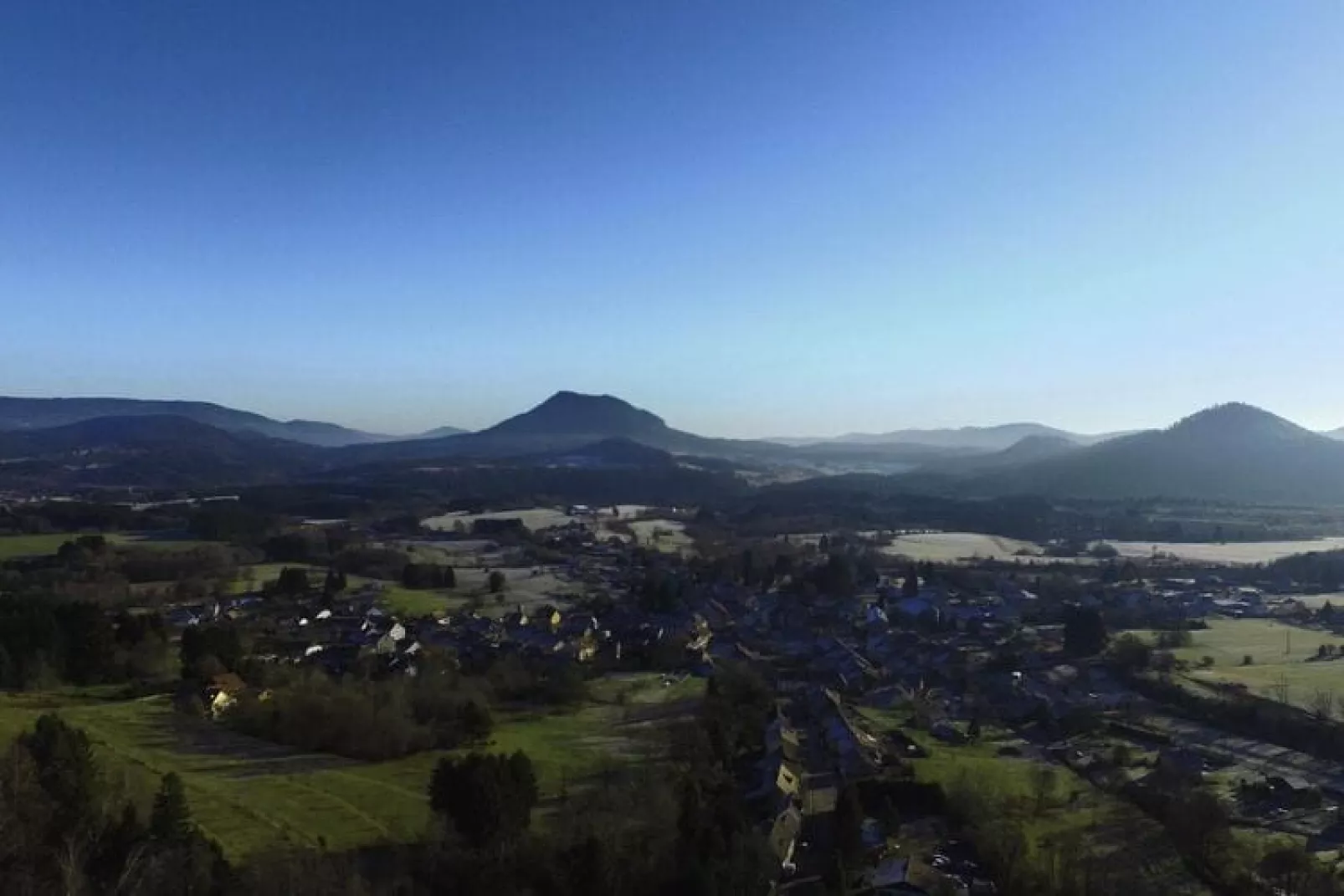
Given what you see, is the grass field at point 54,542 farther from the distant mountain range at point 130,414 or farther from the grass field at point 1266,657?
the distant mountain range at point 130,414

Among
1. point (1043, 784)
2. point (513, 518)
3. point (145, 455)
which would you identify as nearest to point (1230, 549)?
point (513, 518)

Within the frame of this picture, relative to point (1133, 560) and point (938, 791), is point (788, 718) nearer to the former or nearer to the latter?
point (938, 791)

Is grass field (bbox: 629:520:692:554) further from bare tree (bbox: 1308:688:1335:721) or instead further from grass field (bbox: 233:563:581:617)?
bare tree (bbox: 1308:688:1335:721)

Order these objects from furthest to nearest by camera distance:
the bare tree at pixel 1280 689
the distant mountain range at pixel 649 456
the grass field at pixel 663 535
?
1. the distant mountain range at pixel 649 456
2. the grass field at pixel 663 535
3. the bare tree at pixel 1280 689

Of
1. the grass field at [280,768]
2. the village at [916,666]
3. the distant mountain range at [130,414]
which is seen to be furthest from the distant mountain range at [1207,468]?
the distant mountain range at [130,414]

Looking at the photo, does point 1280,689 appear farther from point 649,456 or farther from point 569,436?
point 569,436
